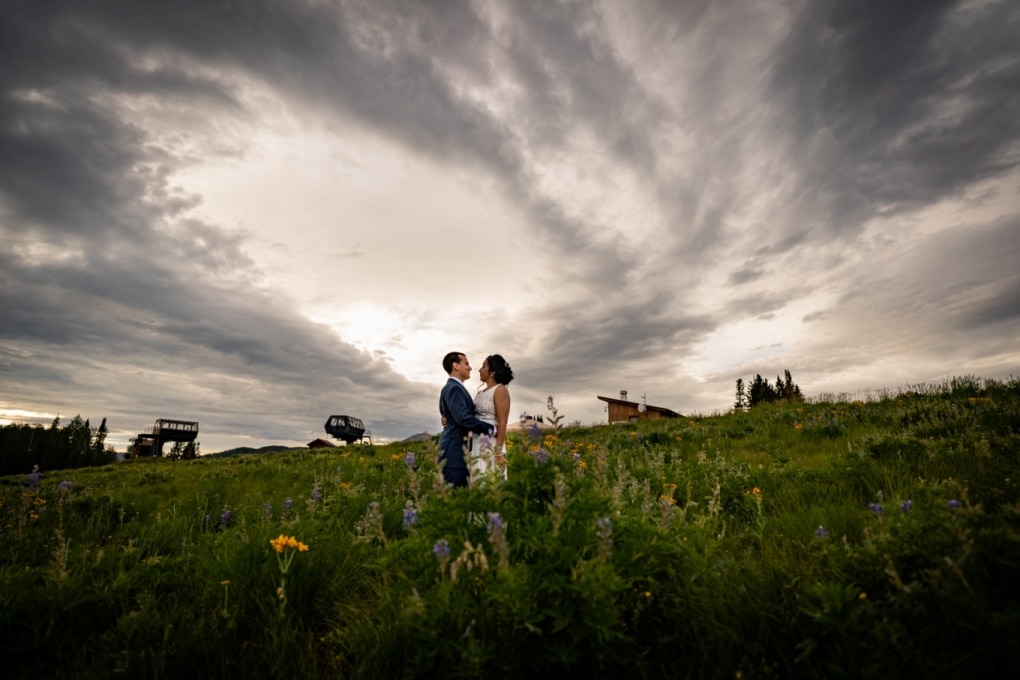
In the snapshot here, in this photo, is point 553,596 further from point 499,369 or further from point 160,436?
point 160,436

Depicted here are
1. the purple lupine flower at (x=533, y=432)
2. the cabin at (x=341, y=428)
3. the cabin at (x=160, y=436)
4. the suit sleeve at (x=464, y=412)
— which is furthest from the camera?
the cabin at (x=160, y=436)

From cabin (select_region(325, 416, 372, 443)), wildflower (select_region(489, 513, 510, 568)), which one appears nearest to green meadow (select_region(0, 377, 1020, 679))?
wildflower (select_region(489, 513, 510, 568))

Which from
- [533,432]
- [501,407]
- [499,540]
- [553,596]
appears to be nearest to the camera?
[499,540]

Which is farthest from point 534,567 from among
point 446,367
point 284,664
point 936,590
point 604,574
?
point 446,367

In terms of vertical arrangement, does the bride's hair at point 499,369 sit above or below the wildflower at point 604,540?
above

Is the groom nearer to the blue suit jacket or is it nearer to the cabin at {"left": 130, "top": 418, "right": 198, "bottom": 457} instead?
the blue suit jacket

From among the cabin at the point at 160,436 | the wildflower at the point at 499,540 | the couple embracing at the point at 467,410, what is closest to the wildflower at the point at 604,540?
Answer: the wildflower at the point at 499,540

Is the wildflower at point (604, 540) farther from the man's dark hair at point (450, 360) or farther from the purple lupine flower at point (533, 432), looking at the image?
the man's dark hair at point (450, 360)

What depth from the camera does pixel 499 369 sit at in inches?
336

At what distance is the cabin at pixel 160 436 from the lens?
81750mm

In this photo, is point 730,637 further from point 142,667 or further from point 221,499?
point 221,499

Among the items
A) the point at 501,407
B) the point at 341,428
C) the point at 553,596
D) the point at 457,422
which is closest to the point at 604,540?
the point at 553,596

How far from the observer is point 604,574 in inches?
89.4

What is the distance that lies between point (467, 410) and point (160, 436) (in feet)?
316
